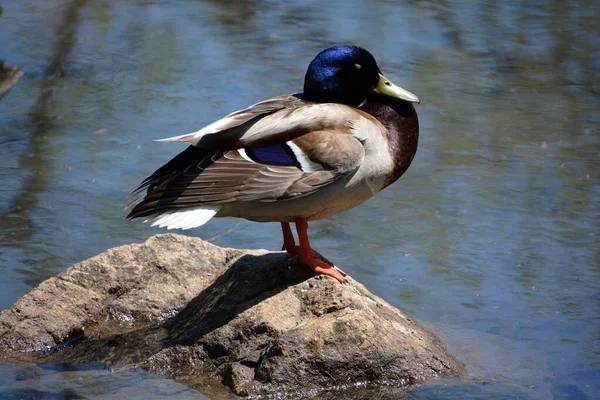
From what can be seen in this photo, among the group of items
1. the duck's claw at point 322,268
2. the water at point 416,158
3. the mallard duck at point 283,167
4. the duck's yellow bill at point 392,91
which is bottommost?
the water at point 416,158

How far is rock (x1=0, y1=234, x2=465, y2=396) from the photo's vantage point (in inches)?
162

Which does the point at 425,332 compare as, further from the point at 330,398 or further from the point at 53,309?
the point at 53,309

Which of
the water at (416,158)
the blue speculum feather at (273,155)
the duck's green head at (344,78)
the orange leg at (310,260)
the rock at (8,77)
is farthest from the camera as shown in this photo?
the rock at (8,77)

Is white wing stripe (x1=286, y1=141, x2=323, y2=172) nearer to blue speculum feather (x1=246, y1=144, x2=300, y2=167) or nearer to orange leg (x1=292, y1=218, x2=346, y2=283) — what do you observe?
blue speculum feather (x1=246, y1=144, x2=300, y2=167)

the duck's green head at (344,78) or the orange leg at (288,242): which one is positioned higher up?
the duck's green head at (344,78)

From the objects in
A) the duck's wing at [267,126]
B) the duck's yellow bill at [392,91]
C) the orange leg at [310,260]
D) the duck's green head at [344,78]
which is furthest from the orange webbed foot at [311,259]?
the duck's yellow bill at [392,91]

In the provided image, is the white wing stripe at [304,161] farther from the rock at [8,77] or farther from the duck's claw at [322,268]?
the rock at [8,77]

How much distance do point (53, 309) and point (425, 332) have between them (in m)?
1.84

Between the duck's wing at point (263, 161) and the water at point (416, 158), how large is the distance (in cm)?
85

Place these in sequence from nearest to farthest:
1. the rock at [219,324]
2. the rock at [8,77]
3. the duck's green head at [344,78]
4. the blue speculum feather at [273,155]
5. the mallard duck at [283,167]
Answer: the rock at [219,324], the mallard duck at [283,167], the blue speculum feather at [273,155], the duck's green head at [344,78], the rock at [8,77]

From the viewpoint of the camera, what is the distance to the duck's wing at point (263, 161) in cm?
424

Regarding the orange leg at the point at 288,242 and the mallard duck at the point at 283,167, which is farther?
the orange leg at the point at 288,242

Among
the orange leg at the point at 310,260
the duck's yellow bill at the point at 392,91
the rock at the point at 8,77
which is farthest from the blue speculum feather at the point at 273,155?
the rock at the point at 8,77

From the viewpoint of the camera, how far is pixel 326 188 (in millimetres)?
4344
